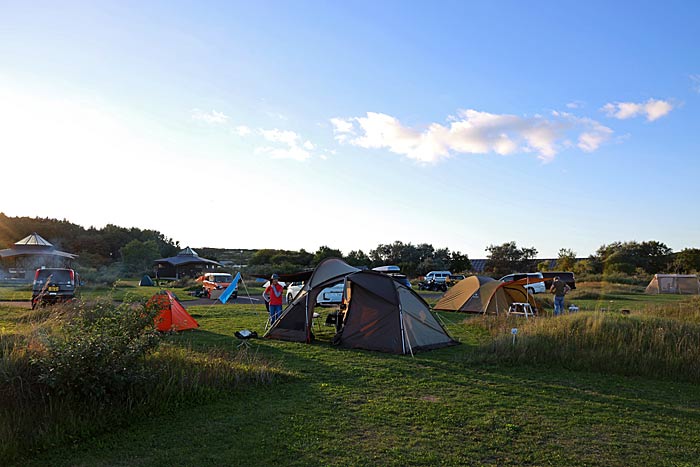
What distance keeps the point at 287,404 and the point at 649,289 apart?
36726mm

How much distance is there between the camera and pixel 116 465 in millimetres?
4895

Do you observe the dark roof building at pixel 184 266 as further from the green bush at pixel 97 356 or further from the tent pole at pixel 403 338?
the green bush at pixel 97 356

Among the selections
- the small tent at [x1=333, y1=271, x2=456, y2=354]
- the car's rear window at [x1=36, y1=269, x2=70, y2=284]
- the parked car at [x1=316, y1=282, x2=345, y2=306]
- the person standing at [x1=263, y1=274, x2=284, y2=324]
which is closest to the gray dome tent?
→ the small tent at [x1=333, y1=271, x2=456, y2=354]

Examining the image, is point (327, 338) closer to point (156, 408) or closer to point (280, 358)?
point (280, 358)

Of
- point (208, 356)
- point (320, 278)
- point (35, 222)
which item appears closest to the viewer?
point (208, 356)

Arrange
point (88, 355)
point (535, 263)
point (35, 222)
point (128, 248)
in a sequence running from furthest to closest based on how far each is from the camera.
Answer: point (35, 222), point (535, 263), point (128, 248), point (88, 355)

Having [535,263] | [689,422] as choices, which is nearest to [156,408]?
[689,422]

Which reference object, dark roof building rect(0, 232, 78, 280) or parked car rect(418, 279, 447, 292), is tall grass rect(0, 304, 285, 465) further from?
dark roof building rect(0, 232, 78, 280)

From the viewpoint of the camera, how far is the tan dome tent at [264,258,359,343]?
12.6 m

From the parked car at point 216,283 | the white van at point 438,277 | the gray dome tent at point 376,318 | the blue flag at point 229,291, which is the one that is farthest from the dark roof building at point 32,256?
the gray dome tent at point 376,318

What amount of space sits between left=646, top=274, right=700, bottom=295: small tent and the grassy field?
31571 mm

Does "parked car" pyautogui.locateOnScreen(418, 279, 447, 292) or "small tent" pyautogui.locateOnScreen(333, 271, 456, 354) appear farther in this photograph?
"parked car" pyautogui.locateOnScreen(418, 279, 447, 292)

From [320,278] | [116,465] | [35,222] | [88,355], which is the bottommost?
[116,465]

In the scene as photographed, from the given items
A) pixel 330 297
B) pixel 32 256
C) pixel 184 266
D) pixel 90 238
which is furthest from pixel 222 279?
pixel 90 238
